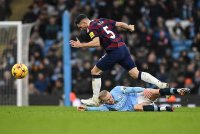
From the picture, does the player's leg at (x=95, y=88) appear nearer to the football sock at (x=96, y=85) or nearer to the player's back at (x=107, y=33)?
the football sock at (x=96, y=85)

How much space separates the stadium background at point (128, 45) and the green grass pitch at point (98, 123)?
25.9 feet

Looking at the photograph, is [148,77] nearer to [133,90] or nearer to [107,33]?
[133,90]

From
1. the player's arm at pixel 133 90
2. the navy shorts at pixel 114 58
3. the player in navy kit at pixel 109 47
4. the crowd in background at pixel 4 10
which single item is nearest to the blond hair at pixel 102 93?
the player's arm at pixel 133 90

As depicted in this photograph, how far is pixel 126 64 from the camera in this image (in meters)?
14.3

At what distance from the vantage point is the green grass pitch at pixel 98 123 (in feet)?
32.9

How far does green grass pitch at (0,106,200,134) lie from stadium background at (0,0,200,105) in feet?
25.9

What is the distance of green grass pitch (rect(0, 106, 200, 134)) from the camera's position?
395 inches

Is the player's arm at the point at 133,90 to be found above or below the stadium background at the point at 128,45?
below

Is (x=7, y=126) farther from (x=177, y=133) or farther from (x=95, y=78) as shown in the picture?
(x=95, y=78)

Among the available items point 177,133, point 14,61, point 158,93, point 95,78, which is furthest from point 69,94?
point 177,133

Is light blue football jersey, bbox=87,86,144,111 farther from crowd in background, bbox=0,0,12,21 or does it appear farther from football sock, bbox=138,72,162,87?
crowd in background, bbox=0,0,12,21

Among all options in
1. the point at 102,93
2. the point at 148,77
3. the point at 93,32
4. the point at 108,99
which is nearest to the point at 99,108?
the point at 108,99

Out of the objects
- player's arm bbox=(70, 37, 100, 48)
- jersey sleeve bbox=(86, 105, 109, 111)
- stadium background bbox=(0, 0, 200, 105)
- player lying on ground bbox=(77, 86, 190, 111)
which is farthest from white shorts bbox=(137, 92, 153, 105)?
stadium background bbox=(0, 0, 200, 105)

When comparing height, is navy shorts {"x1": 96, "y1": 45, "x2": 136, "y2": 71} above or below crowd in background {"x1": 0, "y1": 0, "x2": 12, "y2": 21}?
below
